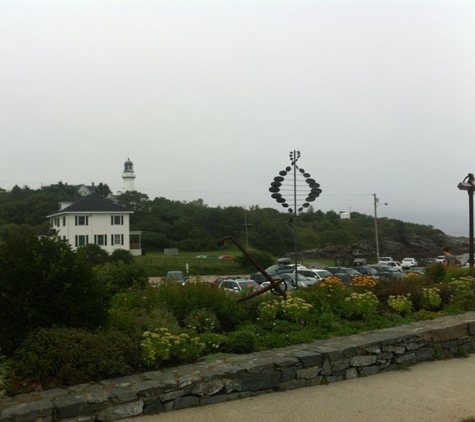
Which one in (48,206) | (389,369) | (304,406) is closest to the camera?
(304,406)

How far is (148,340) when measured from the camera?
19.3ft

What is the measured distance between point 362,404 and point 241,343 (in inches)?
63.2

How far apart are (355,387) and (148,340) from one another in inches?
94.3

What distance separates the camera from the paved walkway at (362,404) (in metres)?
5.25

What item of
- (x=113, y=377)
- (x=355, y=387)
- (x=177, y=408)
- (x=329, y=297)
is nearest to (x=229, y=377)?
(x=177, y=408)

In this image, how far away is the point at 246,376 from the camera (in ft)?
19.0

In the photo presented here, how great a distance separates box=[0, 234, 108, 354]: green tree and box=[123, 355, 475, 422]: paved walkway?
1.52m

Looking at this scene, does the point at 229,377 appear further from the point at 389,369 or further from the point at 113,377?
the point at 389,369

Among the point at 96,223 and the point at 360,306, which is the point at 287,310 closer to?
the point at 360,306

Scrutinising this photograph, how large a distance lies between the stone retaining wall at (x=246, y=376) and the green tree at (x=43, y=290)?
1.00 m

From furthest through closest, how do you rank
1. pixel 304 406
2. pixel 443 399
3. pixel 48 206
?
pixel 48 206
pixel 443 399
pixel 304 406

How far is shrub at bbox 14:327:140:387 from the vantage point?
5219 millimetres

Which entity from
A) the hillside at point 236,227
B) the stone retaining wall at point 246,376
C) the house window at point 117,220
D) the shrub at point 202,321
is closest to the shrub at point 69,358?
the stone retaining wall at point 246,376

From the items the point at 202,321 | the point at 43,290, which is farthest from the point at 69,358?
the point at 202,321
